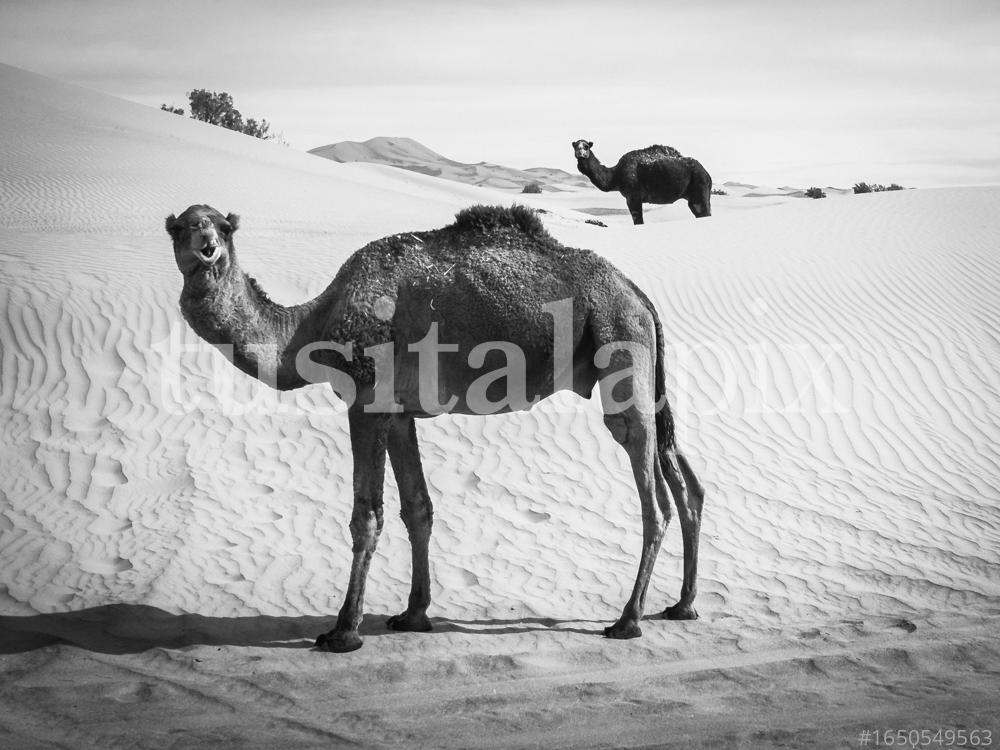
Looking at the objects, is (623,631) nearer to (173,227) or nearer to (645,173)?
(173,227)

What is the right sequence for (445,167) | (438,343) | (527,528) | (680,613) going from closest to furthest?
1. (438,343)
2. (680,613)
3. (527,528)
4. (445,167)

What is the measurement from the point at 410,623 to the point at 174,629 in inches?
61.2

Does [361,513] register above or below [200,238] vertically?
below

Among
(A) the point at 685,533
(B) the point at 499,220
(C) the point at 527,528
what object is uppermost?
(B) the point at 499,220

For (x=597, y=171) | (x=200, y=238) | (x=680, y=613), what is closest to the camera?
(x=200, y=238)

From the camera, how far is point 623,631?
258 inches

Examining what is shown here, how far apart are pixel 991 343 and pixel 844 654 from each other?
8.83 m

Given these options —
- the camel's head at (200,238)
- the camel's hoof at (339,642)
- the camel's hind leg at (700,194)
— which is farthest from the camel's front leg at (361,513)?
the camel's hind leg at (700,194)

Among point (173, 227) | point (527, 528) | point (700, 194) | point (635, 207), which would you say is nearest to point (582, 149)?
point (635, 207)

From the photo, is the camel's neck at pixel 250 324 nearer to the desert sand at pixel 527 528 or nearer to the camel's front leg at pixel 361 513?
the camel's front leg at pixel 361 513

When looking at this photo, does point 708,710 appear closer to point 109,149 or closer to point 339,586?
point 339,586

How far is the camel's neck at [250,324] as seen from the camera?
586 cm

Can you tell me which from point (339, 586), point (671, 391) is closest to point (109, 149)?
point (671, 391)

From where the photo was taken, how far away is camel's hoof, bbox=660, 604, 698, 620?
6980 millimetres
